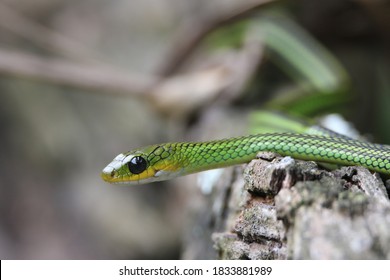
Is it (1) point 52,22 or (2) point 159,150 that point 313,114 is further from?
(1) point 52,22

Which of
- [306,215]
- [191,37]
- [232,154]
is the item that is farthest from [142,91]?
[306,215]

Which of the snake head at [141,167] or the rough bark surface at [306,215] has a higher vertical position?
the snake head at [141,167]

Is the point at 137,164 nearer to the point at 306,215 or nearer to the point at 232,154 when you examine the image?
the point at 232,154

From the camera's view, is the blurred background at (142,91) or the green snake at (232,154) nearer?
the green snake at (232,154)

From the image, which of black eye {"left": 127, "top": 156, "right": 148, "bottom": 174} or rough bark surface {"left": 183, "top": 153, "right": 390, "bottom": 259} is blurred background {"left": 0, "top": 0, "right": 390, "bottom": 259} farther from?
rough bark surface {"left": 183, "top": 153, "right": 390, "bottom": 259}

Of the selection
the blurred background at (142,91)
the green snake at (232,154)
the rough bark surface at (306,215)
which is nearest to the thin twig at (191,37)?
the blurred background at (142,91)

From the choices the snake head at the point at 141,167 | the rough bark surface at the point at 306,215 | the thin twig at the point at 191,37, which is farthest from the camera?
the thin twig at the point at 191,37

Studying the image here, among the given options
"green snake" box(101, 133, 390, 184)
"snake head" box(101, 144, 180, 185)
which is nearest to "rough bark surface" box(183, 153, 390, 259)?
"green snake" box(101, 133, 390, 184)

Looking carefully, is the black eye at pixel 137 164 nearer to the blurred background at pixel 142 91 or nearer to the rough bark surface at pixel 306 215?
the rough bark surface at pixel 306 215
